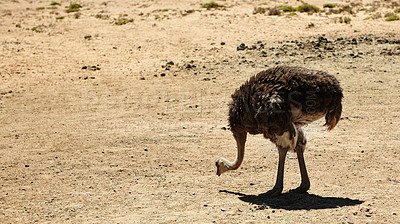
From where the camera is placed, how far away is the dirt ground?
5977 mm

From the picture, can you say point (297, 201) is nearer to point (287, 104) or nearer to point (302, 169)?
point (302, 169)

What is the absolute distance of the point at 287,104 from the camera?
19.1 feet

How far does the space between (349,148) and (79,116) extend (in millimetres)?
5522

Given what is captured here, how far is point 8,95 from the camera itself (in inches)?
495

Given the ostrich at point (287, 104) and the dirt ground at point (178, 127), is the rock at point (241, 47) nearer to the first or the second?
the dirt ground at point (178, 127)

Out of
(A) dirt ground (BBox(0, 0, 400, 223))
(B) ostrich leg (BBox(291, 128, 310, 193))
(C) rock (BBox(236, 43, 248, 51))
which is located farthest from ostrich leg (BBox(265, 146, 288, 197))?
(C) rock (BBox(236, 43, 248, 51))

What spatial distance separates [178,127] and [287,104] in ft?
13.2

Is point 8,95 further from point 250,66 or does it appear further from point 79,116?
point 250,66

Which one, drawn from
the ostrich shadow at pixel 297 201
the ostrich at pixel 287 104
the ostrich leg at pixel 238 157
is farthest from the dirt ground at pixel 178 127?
the ostrich at pixel 287 104

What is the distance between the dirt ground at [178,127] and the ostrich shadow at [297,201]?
25 mm

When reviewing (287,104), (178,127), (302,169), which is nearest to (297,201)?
(302,169)

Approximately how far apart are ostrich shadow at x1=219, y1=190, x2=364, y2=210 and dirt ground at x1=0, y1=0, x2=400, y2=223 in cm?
3

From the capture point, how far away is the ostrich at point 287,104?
581 centimetres

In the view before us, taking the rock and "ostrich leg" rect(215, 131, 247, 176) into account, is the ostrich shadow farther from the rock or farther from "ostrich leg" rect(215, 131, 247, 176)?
the rock
